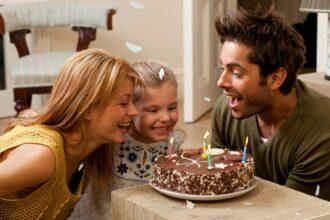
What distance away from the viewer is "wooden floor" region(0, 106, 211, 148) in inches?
173

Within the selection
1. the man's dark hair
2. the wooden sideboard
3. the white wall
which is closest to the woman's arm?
the man's dark hair

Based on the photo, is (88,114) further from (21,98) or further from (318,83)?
(21,98)

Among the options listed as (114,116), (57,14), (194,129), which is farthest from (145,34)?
(114,116)

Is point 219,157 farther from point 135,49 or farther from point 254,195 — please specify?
point 135,49

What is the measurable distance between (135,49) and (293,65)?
10.1 feet

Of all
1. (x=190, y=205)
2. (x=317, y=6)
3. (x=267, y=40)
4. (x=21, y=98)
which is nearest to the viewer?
(x=190, y=205)

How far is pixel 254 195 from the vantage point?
198 cm

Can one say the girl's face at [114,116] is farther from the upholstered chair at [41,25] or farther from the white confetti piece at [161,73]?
the upholstered chair at [41,25]

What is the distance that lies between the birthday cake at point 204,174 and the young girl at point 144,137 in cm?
42

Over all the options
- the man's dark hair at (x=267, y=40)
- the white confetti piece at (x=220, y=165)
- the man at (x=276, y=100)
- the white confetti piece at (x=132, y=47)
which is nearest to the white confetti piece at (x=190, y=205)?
the white confetti piece at (x=220, y=165)

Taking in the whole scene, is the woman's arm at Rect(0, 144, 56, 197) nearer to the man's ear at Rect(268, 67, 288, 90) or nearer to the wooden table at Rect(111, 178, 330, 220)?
the wooden table at Rect(111, 178, 330, 220)

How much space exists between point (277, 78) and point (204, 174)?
2.08 ft

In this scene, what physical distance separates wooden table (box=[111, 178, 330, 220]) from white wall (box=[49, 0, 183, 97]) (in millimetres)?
3266

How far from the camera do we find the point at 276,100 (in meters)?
2.41
